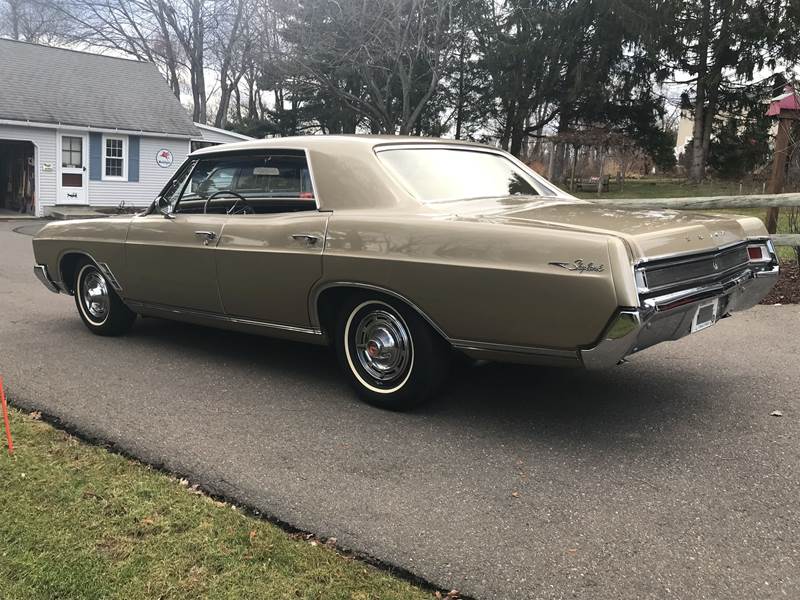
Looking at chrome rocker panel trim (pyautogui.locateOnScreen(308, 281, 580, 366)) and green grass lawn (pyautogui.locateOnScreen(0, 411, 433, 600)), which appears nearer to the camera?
green grass lawn (pyautogui.locateOnScreen(0, 411, 433, 600))

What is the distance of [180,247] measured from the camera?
502cm

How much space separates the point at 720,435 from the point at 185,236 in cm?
361

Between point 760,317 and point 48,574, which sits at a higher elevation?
point 760,317

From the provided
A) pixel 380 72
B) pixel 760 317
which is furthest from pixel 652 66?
pixel 760 317

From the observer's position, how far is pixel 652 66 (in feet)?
95.3

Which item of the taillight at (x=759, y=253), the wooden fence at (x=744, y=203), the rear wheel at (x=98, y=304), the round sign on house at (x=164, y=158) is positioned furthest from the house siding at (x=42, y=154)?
the taillight at (x=759, y=253)

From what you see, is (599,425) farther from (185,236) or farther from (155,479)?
(185,236)

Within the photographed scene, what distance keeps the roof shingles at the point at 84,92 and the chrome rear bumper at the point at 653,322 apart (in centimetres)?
2186

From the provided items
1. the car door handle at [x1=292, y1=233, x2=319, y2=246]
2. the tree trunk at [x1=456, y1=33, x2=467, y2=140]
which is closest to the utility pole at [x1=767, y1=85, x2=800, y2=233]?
the car door handle at [x1=292, y1=233, x2=319, y2=246]

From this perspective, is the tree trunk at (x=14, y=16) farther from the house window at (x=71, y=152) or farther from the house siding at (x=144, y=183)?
the house window at (x=71, y=152)

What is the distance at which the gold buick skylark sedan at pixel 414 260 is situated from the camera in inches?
131

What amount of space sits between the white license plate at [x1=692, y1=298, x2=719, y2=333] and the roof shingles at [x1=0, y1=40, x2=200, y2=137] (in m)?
21.9

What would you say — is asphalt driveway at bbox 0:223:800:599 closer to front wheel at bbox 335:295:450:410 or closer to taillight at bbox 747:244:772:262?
front wheel at bbox 335:295:450:410

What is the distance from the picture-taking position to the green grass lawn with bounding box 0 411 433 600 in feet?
7.83
